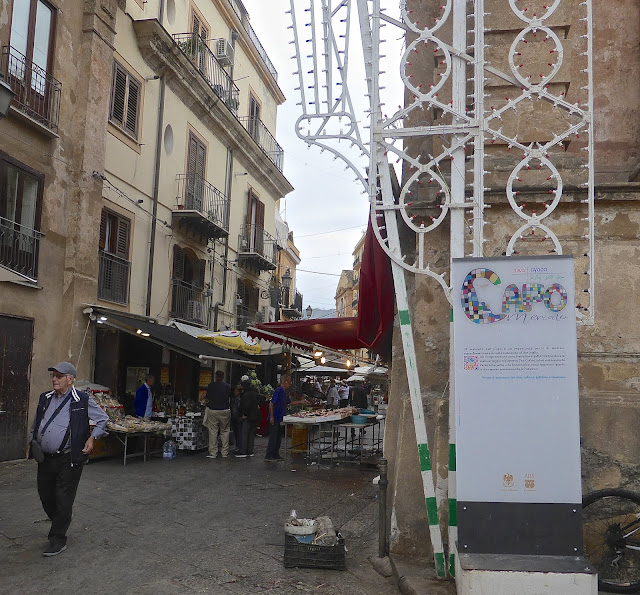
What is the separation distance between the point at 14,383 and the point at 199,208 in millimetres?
9569

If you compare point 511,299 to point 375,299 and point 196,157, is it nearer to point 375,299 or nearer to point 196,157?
point 375,299

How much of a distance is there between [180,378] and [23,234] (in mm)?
8147

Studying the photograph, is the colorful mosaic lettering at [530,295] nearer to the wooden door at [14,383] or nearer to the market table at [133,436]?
the market table at [133,436]

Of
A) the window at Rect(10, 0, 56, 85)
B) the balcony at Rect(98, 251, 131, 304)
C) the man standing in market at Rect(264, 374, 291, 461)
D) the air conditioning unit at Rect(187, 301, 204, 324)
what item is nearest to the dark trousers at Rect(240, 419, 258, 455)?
the man standing in market at Rect(264, 374, 291, 461)

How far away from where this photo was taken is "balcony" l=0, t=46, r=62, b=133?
39.9 feet

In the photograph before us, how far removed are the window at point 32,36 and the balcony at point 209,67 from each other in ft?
17.9

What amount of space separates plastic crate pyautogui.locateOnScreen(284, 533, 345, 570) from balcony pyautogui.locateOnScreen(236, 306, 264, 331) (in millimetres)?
19026

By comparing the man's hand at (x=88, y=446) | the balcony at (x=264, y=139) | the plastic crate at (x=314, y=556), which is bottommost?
the plastic crate at (x=314, y=556)

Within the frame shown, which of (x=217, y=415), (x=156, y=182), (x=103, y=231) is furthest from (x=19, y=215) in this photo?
(x=156, y=182)

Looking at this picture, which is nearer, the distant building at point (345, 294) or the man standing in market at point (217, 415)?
the man standing in market at point (217, 415)

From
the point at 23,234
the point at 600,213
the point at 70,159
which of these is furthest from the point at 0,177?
the point at 600,213

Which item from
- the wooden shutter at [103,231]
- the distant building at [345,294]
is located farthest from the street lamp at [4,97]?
the distant building at [345,294]

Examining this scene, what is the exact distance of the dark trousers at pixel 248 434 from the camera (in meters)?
13.9

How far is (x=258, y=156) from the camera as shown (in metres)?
25.9
